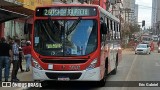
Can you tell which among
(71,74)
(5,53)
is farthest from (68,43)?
(5,53)

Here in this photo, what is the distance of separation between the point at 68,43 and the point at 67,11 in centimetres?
120

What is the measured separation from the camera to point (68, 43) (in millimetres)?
13258

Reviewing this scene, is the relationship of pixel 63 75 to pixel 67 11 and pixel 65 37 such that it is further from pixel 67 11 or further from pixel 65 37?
pixel 67 11

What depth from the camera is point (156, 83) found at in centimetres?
1579

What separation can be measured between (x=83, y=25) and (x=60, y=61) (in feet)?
5.09

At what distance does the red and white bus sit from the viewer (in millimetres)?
12961

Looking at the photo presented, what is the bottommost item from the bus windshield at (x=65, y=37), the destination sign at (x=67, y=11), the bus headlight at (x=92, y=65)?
the bus headlight at (x=92, y=65)

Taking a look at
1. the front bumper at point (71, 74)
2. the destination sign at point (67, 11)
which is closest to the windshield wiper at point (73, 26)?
the destination sign at point (67, 11)

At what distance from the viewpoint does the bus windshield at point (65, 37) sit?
13.2m

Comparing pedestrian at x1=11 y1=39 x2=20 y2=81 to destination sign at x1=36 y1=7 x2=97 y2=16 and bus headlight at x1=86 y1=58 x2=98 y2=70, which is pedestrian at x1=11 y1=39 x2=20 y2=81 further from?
bus headlight at x1=86 y1=58 x2=98 y2=70

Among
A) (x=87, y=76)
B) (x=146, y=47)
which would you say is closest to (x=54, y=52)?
(x=87, y=76)

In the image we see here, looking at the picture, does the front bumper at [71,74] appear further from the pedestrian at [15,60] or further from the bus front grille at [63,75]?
the pedestrian at [15,60]

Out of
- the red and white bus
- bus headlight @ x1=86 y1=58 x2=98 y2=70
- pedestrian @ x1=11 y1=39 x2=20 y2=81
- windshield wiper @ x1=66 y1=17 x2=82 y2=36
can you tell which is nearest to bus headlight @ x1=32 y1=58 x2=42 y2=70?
the red and white bus

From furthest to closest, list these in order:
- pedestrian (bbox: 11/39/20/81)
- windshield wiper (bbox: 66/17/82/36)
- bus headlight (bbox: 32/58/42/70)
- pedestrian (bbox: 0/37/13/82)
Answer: pedestrian (bbox: 11/39/20/81) → pedestrian (bbox: 0/37/13/82) → windshield wiper (bbox: 66/17/82/36) → bus headlight (bbox: 32/58/42/70)
